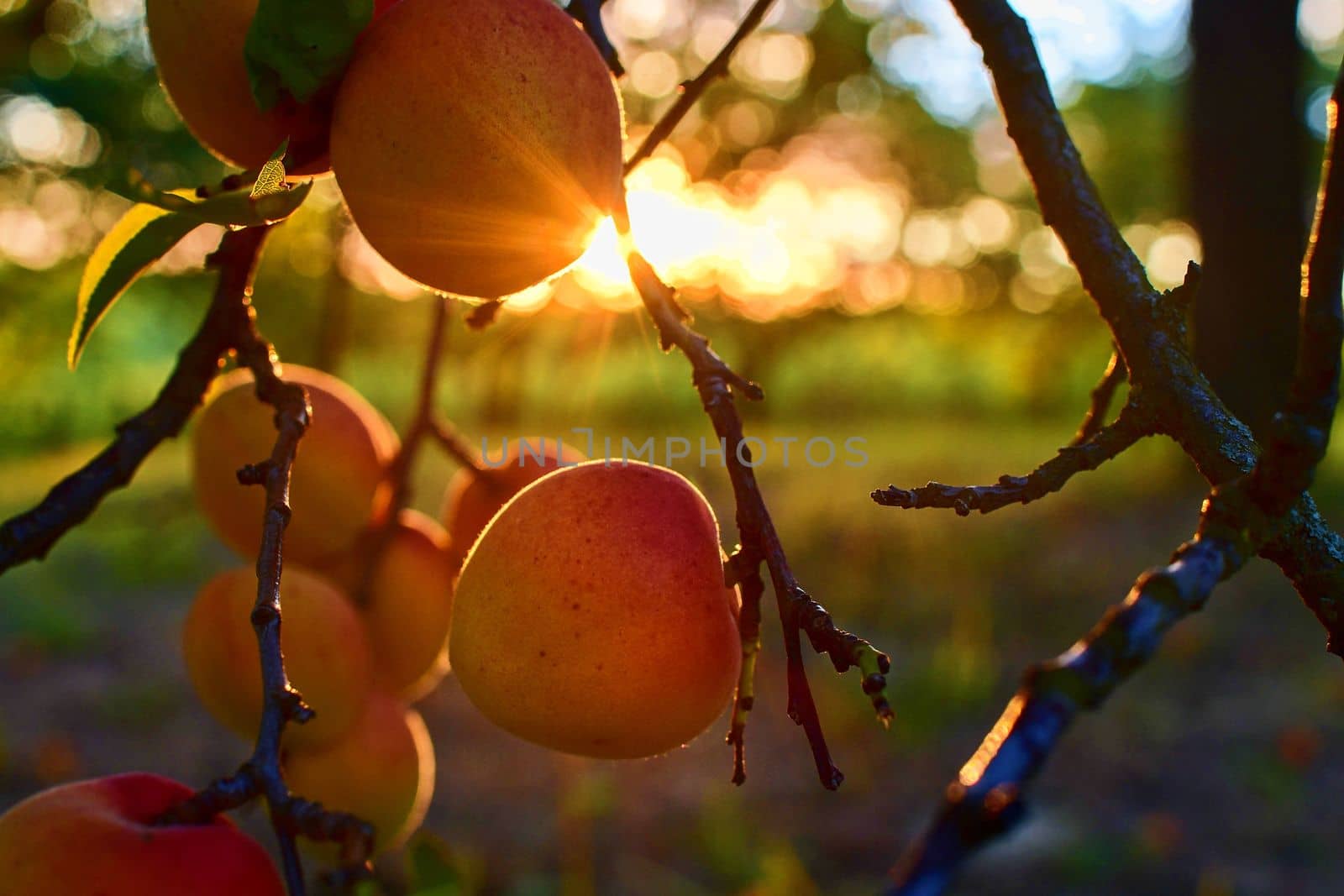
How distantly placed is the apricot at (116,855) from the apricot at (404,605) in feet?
0.88

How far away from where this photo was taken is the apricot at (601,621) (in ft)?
1.92

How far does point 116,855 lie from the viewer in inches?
24.0

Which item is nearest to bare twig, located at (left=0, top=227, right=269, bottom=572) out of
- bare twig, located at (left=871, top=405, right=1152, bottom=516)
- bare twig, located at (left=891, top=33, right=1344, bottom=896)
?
bare twig, located at (left=871, top=405, right=1152, bottom=516)

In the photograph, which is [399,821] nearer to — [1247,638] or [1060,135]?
[1060,135]

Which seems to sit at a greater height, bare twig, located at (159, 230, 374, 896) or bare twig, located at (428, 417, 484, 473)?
bare twig, located at (428, 417, 484, 473)

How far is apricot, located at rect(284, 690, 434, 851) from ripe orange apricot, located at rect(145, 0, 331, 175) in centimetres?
44

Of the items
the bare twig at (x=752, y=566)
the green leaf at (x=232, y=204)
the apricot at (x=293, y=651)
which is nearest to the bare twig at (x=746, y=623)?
the bare twig at (x=752, y=566)

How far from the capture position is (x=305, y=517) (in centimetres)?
90

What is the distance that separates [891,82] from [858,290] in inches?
64.7

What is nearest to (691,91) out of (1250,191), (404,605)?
(404,605)

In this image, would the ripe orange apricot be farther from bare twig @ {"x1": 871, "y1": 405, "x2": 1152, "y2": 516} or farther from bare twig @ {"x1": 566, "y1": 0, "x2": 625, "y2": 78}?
bare twig @ {"x1": 871, "y1": 405, "x2": 1152, "y2": 516}

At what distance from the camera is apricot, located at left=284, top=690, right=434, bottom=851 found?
0.84 meters

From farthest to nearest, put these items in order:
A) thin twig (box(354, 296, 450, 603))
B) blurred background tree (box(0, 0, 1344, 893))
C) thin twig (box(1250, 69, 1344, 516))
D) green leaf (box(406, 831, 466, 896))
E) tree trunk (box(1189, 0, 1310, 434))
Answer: tree trunk (box(1189, 0, 1310, 434)) < blurred background tree (box(0, 0, 1344, 893)) < thin twig (box(354, 296, 450, 603)) < green leaf (box(406, 831, 466, 896)) < thin twig (box(1250, 69, 1344, 516))

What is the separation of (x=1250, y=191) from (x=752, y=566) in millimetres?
3986
